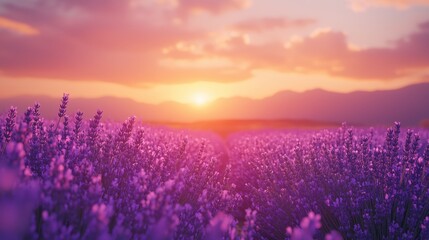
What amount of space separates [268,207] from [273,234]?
8.8 inches

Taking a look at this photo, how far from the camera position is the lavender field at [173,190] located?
1.74 meters

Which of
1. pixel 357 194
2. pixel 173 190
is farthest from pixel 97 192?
pixel 357 194

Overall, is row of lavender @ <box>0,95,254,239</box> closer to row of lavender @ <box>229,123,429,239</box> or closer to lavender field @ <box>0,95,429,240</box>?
lavender field @ <box>0,95,429,240</box>

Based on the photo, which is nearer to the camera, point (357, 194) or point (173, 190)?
point (173, 190)

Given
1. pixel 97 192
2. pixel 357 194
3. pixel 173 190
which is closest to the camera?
pixel 97 192

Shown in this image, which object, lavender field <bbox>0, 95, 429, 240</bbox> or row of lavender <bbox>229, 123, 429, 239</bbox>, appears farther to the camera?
row of lavender <bbox>229, 123, 429, 239</bbox>

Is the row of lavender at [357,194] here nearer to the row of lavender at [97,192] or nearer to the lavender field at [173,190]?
the lavender field at [173,190]

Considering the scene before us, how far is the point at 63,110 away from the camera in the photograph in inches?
134

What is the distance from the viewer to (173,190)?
2.12 m

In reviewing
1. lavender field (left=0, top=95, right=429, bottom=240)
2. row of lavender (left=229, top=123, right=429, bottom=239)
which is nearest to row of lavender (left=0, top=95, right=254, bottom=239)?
lavender field (left=0, top=95, right=429, bottom=240)

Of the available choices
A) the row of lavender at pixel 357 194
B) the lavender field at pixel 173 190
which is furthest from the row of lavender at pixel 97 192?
the row of lavender at pixel 357 194

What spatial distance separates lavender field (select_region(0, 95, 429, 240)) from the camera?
174cm

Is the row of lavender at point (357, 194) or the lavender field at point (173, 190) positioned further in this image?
the row of lavender at point (357, 194)

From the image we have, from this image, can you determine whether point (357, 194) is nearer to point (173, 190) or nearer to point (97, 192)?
point (173, 190)
